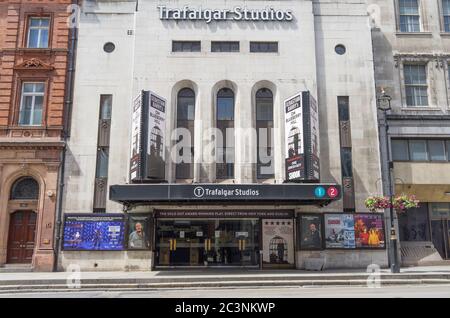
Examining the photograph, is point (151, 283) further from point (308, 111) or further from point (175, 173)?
point (308, 111)

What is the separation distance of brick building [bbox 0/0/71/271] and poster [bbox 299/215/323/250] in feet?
44.7

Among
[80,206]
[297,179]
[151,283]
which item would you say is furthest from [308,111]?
[80,206]

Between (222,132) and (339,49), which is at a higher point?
(339,49)

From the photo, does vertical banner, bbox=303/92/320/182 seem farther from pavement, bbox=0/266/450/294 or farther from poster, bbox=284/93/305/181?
pavement, bbox=0/266/450/294

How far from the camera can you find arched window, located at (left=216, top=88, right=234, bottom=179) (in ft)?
74.4

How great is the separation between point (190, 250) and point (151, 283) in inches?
212

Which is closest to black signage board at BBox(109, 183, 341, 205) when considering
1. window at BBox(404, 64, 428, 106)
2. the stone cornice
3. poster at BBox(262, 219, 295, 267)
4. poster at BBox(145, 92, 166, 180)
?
poster at BBox(145, 92, 166, 180)

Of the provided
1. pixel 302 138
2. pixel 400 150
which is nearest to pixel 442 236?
pixel 400 150

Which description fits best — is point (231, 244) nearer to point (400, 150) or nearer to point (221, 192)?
point (221, 192)

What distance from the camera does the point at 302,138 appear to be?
20.9m

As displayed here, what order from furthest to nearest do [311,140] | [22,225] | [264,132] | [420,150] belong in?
[420,150] < [264,132] < [22,225] < [311,140]

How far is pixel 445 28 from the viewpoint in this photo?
1011 inches

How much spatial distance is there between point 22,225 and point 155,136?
9.23 m

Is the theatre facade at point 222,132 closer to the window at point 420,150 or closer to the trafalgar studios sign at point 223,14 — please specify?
the trafalgar studios sign at point 223,14
